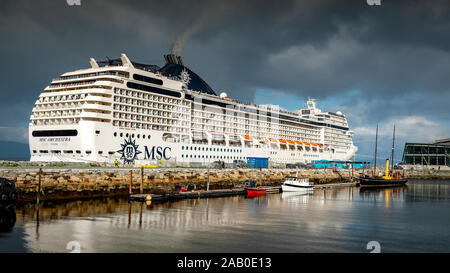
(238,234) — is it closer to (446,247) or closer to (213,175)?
(446,247)

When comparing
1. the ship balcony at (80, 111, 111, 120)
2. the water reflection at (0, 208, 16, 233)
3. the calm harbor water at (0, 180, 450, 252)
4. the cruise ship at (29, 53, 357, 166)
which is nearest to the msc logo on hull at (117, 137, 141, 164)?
the cruise ship at (29, 53, 357, 166)

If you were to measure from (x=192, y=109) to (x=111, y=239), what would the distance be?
50.4 m

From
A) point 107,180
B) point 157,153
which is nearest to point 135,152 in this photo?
point 157,153

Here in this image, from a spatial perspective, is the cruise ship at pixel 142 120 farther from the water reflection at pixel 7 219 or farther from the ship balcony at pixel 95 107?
the water reflection at pixel 7 219

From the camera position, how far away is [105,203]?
118 feet

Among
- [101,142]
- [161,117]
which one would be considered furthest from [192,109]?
[101,142]

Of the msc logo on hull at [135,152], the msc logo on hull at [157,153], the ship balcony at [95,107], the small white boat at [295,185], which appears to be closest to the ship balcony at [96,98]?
the ship balcony at [95,107]

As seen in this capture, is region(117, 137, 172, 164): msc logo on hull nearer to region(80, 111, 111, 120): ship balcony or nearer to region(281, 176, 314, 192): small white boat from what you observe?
region(80, 111, 111, 120): ship balcony

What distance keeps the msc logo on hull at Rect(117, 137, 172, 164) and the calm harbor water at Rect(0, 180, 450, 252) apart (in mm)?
16044

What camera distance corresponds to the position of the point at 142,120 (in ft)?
192

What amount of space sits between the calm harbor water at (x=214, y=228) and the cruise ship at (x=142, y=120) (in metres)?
16.6

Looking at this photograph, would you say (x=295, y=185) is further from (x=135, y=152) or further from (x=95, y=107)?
(x=95, y=107)

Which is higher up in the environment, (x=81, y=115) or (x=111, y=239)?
(x=81, y=115)
